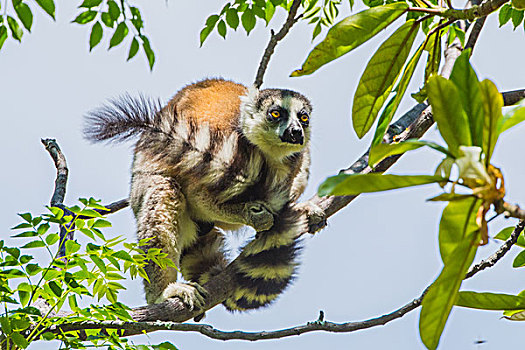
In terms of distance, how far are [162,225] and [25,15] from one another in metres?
1.45

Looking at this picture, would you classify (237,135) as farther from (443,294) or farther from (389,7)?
(443,294)

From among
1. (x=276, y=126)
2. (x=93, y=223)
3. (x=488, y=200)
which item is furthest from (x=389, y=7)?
(x=276, y=126)

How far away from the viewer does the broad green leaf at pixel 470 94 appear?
3.45 feet

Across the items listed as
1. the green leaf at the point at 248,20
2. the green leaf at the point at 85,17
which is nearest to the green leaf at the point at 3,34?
the green leaf at the point at 85,17

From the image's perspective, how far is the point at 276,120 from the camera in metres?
4.28

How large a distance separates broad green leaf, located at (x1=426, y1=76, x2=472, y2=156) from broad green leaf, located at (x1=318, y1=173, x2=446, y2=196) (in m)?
0.09

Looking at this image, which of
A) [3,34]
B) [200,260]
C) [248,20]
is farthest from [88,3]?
[200,260]

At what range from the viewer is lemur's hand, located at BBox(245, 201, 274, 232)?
345 cm

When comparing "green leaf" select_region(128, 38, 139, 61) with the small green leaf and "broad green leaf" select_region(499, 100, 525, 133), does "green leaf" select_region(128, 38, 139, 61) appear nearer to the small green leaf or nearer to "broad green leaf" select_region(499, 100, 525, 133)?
Result: the small green leaf

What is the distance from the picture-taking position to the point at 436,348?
1.12 metres

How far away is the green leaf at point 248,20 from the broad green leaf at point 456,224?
9.48ft

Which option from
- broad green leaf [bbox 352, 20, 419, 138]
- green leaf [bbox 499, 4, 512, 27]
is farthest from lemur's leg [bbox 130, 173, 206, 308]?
green leaf [bbox 499, 4, 512, 27]

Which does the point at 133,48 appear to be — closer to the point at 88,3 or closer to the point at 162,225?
the point at 88,3

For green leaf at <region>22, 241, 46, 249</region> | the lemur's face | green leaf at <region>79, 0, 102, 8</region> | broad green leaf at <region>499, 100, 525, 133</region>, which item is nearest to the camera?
broad green leaf at <region>499, 100, 525, 133</region>
